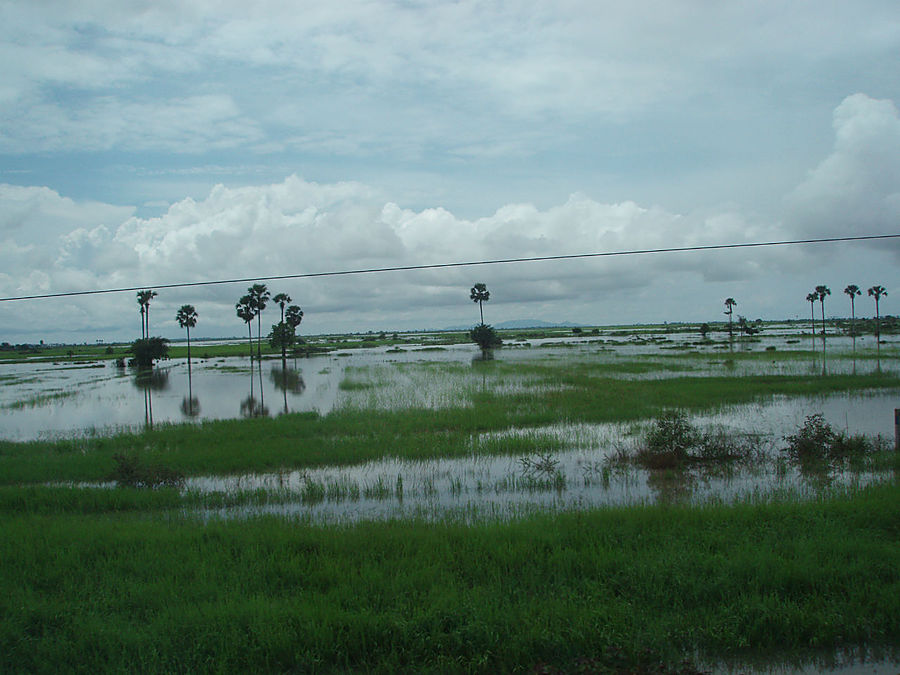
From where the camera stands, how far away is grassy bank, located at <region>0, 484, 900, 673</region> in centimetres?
420

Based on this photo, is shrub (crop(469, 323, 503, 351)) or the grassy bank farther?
shrub (crop(469, 323, 503, 351))

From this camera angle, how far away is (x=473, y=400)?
2038 cm

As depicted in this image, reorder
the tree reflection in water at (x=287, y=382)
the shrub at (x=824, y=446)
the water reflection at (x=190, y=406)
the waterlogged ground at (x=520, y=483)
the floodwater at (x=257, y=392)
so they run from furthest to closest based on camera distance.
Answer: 1. the tree reflection in water at (x=287, y=382)
2. the water reflection at (x=190, y=406)
3. the floodwater at (x=257, y=392)
4. the shrub at (x=824, y=446)
5. the waterlogged ground at (x=520, y=483)

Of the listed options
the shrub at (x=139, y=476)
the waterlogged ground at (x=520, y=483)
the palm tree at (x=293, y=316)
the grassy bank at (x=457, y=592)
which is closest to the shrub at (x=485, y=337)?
the palm tree at (x=293, y=316)

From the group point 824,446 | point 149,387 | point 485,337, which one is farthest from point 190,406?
point 485,337

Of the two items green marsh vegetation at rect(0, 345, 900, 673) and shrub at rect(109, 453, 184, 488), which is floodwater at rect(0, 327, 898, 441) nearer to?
shrub at rect(109, 453, 184, 488)

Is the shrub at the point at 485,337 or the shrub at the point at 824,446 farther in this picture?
the shrub at the point at 485,337

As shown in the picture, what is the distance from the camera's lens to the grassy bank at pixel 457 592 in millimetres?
4199

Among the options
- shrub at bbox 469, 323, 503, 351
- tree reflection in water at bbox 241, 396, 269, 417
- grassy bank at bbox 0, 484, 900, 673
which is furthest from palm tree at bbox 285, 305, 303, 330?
grassy bank at bbox 0, 484, 900, 673

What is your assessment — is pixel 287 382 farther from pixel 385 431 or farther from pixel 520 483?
pixel 520 483

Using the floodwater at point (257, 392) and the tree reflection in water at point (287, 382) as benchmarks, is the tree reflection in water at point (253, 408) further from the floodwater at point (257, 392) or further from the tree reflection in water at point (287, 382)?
the tree reflection in water at point (287, 382)

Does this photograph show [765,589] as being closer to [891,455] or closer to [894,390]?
[891,455]

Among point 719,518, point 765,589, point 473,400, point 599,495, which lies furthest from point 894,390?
point 765,589

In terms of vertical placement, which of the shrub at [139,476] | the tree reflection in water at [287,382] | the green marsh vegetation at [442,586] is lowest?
the tree reflection in water at [287,382]
